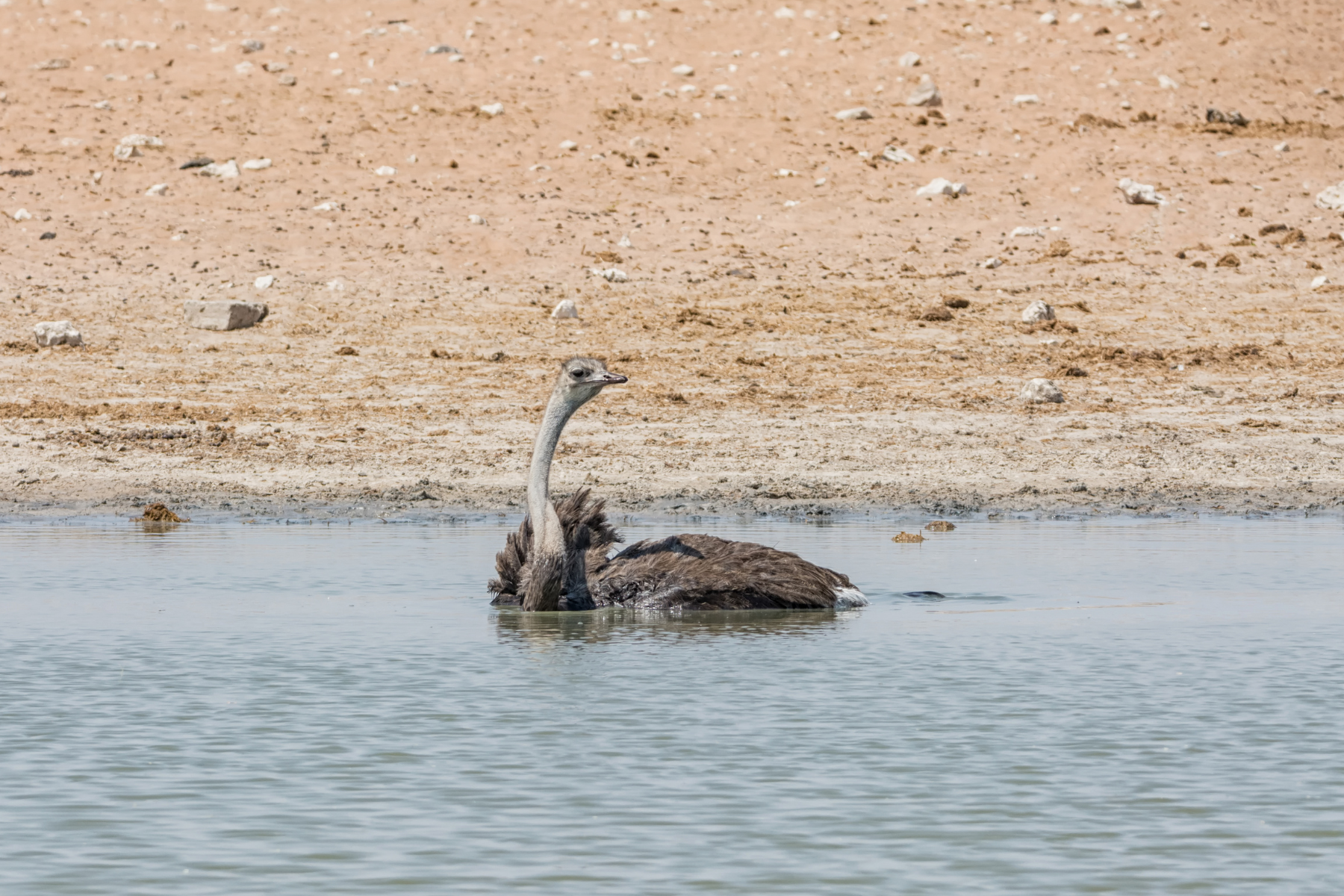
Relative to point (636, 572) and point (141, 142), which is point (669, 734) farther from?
point (141, 142)

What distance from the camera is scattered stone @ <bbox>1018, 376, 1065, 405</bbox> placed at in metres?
18.0

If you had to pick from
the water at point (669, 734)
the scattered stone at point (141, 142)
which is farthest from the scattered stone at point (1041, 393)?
the scattered stone at point (141, 142)

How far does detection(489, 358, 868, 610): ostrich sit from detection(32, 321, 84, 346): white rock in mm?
9757

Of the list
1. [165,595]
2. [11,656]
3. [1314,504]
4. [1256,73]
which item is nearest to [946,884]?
[11,656]

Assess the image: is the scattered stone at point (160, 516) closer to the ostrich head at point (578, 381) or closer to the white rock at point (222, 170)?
the ostrich head at point (578, 381)

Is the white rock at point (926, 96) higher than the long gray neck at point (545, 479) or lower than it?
higher

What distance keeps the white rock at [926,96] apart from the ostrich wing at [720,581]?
18.0m

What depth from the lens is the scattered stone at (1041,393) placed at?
17969 millimetres

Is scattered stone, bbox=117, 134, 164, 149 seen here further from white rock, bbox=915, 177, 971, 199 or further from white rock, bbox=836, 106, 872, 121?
white rock, bbox=915, 177, 971, 199

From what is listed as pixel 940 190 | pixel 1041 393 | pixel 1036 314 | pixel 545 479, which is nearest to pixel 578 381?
pixel 545 479

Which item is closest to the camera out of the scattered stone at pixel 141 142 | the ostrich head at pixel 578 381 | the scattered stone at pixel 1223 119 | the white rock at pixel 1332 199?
the ostrich head at pixel 578 381

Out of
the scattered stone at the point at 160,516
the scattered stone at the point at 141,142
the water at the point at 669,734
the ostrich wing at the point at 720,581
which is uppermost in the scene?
the scattered stone at the point at 141,142

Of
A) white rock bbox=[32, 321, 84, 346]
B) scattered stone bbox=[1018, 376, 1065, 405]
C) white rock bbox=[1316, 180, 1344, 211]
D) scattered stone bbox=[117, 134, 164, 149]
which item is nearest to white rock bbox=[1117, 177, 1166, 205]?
white rock bbox=[1316, 180, 1344, 211]

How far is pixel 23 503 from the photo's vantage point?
50.8ft
